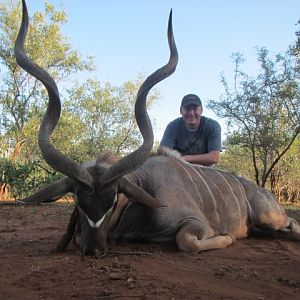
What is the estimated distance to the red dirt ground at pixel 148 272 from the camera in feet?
7.02

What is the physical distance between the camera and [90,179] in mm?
2965

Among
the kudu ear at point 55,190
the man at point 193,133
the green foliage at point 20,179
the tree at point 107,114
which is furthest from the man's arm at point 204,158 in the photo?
the tree at point 107,114

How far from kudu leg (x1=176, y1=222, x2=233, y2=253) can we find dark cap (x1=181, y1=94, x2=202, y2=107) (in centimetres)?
167

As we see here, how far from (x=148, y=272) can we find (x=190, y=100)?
107 inches

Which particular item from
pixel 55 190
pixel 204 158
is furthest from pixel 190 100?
pixel 55 190

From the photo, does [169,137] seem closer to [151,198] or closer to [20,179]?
[151,198]

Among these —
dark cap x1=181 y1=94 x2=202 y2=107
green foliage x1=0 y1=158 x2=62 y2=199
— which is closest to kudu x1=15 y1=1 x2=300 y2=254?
dark cap x1=181 y1=94 x2=202 y2=107

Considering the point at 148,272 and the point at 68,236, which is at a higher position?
the point at 68,236

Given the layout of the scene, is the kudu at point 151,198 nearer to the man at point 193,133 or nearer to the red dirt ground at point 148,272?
the red dirt ground at point 148,272

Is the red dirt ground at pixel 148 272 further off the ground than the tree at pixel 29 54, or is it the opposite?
the tree at pixel 29 54

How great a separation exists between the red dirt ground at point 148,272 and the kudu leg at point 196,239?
6cm

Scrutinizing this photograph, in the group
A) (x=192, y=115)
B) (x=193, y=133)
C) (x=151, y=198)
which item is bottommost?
(x=151, y=198)

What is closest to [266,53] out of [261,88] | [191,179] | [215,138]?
[261,88]

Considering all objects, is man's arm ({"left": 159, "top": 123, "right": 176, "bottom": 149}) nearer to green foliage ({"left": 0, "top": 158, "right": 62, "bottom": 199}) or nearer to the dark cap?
the dark cap
